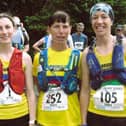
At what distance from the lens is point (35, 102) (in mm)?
5570

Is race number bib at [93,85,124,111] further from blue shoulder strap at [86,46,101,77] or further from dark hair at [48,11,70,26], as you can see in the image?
dark hair at [48,11,70,26]

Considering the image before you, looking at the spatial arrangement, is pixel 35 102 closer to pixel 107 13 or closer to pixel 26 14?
pixel 107 13

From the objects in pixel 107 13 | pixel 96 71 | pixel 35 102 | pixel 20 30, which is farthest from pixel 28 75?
pixel 20 30

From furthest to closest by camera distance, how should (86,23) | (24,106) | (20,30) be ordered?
(86,23), (20,30), (24,106)

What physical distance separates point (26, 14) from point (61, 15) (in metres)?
16.8

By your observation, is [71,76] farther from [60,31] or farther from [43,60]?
[60,31]

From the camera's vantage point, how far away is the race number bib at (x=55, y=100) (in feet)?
18.0

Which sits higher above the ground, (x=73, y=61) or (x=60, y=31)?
(x=60, y=31)

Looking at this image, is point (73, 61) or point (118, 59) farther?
point (73, 61)

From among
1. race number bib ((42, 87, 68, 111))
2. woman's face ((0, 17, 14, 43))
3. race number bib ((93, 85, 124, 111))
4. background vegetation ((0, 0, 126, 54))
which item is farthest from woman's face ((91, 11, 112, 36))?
background vegetation ((0, 0, 126, 54))

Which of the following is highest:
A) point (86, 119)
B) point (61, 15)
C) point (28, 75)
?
point (61, 15)

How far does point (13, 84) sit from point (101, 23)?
1.09m

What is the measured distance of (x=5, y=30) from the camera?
17.7 feet

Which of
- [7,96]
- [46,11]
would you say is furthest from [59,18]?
[46,11]
